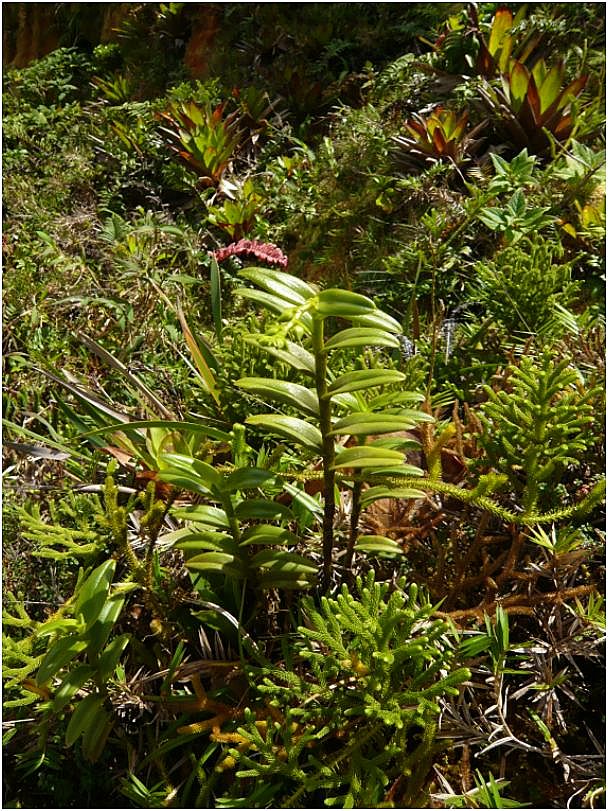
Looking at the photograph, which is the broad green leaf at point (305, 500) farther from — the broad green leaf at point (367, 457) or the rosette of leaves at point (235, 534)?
the broad green leaf at point (367, 457)

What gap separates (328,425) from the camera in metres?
1.28

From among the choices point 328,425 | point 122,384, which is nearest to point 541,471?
point 328,425

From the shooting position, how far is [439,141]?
9.25ft

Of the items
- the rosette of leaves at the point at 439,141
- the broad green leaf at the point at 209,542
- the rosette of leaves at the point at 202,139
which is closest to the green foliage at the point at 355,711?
the broad green leaf at the point at 209,542

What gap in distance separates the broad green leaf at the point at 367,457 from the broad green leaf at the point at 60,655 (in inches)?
25.3

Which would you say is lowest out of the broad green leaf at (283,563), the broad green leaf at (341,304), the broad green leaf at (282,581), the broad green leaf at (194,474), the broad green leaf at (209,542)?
the broad green leaf at (282,581)

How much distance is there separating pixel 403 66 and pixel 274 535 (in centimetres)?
313

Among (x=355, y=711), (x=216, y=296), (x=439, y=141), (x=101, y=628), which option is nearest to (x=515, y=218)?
(x=439, y=141)

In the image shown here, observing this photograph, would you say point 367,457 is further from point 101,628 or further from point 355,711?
point 101,628

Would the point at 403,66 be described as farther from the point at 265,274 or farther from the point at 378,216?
the point at 265,274

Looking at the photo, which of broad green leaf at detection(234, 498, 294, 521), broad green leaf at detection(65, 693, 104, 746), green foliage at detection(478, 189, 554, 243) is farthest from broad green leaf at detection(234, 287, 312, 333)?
green foliage at detection(478, 189, 554, 243)

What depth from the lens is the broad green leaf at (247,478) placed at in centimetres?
132

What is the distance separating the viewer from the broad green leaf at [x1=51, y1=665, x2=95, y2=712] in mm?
1368

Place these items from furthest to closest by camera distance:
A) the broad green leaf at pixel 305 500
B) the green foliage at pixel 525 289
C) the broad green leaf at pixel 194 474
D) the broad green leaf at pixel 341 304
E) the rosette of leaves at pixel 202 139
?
1. the rosette of leaves at pixel 202 139
2. the green foliage at pixel 525 289
3. the broad green leaf at pixel 305 500
4. the broad green leaf at pixel 194 474
5. the broad green leaf at pixel 341 304
